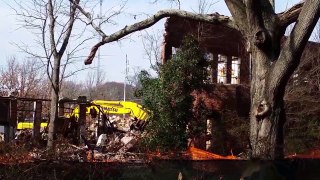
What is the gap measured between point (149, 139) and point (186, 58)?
3.69 meters

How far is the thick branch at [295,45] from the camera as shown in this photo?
38.7ft

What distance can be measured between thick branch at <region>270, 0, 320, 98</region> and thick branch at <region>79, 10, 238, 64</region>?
7.02ft

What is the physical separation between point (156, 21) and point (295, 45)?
4.49 metres

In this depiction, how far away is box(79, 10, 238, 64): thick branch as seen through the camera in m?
14.1

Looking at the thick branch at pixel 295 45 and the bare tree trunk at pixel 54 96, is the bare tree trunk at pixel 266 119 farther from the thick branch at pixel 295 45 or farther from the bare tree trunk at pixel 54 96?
the bare tree trunk at pixel 54 96

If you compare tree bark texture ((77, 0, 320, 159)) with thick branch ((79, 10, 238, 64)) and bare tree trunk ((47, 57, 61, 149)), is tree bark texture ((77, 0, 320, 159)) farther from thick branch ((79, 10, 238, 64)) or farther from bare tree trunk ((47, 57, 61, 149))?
bare tree trunk ((47, 57, 61, 149))

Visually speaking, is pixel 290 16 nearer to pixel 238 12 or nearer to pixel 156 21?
pixel 238 12

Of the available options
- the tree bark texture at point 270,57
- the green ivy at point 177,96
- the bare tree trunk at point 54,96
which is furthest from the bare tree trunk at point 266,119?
the green ivy at point 177,96

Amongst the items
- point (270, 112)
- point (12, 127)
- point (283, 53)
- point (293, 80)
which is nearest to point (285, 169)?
point (270, 112)

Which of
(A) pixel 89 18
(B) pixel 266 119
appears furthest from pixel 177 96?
(B) pixel 266 119

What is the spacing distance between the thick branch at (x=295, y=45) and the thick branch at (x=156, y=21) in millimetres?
2141

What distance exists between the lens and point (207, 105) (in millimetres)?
22984

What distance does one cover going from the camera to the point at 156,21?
14953 millimetres

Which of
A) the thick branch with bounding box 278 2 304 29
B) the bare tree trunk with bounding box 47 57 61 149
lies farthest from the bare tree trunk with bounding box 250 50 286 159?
the bare tree trunk with bounding box 47 57 61 149
